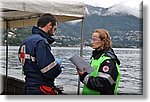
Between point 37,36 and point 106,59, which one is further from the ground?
point 37,36

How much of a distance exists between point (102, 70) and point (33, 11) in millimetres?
680

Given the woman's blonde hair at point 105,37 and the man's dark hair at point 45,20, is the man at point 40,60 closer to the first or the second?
the man's dark hair at point 45,20

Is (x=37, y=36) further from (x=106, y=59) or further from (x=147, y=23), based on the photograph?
(x=147, y=23)

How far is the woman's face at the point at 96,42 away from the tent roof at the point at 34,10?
197 mm

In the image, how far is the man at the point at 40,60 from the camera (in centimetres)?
172

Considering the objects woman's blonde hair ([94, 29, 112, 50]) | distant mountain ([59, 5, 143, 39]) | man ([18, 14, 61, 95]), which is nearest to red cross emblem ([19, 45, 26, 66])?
man ([18, 14, 61, 95])

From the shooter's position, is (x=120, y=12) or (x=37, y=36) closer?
(x=37, y=36)

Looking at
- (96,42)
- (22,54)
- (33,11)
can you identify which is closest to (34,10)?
(33,11)

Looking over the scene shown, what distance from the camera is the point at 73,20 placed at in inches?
74.3

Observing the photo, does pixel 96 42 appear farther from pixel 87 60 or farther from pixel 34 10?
pixel 34 10

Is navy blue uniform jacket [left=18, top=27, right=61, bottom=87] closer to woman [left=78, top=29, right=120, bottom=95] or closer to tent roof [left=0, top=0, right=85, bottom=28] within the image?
tent roof [left=0, top=0, right=85, bottom=28]

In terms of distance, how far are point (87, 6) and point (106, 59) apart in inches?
18.4

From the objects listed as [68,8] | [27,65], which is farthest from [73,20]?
[27,65]

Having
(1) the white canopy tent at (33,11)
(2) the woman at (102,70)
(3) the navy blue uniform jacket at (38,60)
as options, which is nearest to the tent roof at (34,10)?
(1) the white canopy tent at (33,11)
